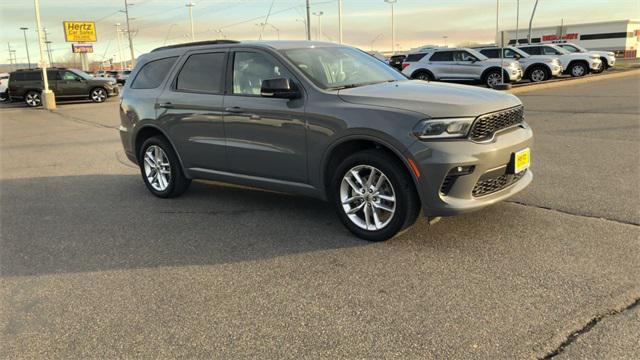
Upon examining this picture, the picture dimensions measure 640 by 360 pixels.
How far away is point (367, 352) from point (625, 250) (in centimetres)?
244

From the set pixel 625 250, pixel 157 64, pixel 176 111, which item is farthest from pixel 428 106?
pixel 157 64

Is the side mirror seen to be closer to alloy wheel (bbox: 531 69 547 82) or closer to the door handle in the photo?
the door handle

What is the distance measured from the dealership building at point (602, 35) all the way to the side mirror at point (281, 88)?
246 feet

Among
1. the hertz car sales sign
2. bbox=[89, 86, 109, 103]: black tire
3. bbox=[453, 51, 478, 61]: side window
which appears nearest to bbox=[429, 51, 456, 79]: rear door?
bbox=[453, 51, 478, 61]: side window

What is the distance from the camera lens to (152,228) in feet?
17.4

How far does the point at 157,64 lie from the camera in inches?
255

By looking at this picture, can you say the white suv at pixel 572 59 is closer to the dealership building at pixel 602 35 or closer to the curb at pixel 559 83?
Result: the curb at pixel 559 83

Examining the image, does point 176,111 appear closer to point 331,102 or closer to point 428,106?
point 331,102

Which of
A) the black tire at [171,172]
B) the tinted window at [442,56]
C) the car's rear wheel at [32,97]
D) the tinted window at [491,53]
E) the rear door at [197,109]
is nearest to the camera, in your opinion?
the rear door at [197,109]

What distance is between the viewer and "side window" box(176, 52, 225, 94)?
221 inches

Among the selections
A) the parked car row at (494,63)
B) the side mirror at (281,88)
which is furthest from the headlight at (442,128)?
the parked car row at (494,63)

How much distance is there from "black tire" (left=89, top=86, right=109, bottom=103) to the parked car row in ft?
47.8

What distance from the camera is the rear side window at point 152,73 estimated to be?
632cm

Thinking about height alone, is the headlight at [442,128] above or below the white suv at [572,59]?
below
